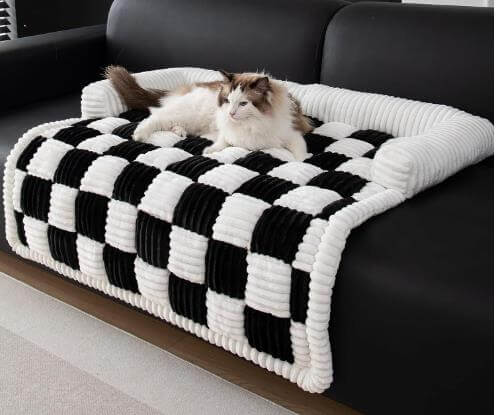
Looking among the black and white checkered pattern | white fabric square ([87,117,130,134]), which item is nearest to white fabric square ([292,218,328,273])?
the black and white checkered pattern

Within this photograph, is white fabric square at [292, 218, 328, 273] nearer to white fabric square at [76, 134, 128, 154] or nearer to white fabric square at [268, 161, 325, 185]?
white fabric square at [268, 161, 325, 185]

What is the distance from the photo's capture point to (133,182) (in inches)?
60.0

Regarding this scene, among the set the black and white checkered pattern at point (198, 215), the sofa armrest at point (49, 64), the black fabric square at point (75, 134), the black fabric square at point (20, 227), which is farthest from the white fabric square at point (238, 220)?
the sofa armrest at point (49, 64)

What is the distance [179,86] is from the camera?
209 centimetres

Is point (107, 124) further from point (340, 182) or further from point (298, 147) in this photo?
point (340, 182)

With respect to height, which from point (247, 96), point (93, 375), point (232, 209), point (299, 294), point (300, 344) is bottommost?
point (93, 375)

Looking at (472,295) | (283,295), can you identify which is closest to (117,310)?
(283,295)

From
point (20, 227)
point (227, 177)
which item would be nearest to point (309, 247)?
point (227, 177)

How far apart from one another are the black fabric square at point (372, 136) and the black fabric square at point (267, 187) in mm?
362

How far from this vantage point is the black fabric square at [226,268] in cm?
133

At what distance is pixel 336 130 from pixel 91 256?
694 millimetres

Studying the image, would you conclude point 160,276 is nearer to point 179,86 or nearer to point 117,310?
point 117,310

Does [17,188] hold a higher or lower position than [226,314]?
higher

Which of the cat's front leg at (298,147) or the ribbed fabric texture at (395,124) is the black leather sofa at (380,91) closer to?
the ribbed fabric texture at (395,124)
